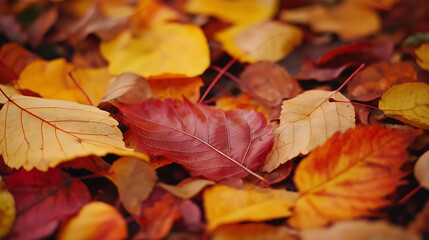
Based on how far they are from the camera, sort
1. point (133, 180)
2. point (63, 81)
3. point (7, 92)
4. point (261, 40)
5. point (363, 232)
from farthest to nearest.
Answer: point (261, 40)
point (63, 81)
point (7, 92)
point (133, 180)
point (363, 232)

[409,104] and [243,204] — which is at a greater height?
[409,104]

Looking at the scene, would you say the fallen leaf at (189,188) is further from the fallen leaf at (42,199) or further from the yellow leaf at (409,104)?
the yellow leaf at (409,104)

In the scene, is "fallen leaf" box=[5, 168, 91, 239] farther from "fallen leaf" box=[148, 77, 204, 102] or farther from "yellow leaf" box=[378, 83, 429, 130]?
"yellow leaf" box=[378, 83, 429, 130]

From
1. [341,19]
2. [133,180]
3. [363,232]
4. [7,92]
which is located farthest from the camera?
[341,19]

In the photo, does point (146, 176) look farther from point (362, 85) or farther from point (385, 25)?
point (385, 25)

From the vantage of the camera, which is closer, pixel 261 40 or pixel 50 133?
pixel 50 133

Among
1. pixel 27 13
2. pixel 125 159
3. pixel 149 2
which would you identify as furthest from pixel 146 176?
pixel 27 13

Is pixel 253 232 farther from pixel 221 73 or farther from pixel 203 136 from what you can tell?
pixel 221 73

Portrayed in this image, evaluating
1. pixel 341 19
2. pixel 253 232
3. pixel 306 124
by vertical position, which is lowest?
pixel 253 232

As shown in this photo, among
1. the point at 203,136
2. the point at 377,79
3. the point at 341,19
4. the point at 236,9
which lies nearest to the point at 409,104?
the point at 377,79
